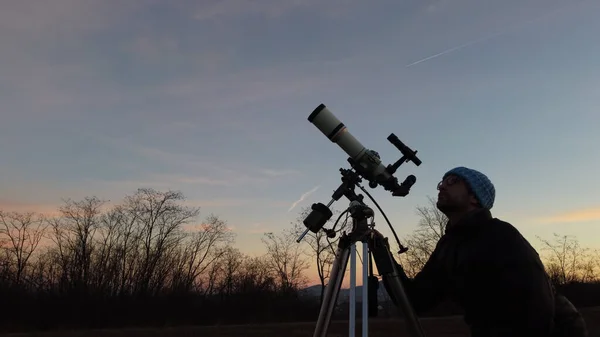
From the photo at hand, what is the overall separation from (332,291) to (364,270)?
0.87ft

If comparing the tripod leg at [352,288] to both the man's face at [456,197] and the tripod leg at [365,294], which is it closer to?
the tripod leg at [365,294]

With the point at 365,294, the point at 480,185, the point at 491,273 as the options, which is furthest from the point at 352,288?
the point at 491,273

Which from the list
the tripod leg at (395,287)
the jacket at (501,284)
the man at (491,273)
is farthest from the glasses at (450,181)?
the tripod leg at (395,287)

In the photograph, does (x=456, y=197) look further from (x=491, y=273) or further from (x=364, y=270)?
(x=364, y=270)

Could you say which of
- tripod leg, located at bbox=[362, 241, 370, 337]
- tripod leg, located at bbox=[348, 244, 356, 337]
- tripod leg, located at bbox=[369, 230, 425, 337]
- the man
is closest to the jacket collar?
the man

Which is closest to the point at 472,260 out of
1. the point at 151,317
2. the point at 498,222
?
the point at 498,222

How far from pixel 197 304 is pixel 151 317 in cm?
393

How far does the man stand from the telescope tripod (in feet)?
1.32

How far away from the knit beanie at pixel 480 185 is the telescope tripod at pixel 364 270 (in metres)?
0.74

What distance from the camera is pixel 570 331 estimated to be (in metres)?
2.30

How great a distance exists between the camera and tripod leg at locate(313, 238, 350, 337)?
10.9 ft

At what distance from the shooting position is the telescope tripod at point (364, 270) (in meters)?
3.16

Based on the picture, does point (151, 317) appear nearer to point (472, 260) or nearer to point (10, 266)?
point (10, 266)

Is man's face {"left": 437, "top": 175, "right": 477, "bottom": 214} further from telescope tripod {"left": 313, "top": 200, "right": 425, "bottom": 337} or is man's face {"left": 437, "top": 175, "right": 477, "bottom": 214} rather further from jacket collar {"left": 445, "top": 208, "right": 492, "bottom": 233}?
telescope tripod {"left": 313, "top": 200, "right": 425, "bottom": 337}
